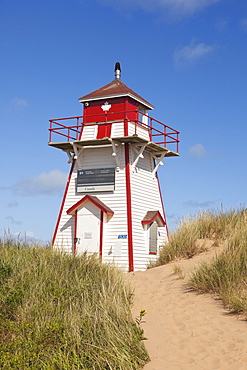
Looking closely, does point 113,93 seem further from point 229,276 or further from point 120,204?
point 229,276

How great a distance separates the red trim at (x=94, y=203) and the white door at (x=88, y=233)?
17.1 inches

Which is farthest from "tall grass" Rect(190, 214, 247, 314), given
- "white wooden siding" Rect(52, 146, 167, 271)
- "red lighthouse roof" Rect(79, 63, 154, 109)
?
"red lighthouse roof" Rect(79, 63, 154, 109)

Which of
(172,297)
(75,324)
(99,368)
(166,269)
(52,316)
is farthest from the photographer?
(166,269)

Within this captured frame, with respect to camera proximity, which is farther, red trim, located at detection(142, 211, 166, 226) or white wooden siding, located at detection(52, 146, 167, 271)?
red trim, located at detection(142, 211, 166, 226)

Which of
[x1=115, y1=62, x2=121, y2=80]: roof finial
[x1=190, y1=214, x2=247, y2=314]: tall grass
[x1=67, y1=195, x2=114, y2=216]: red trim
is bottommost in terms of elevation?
[x1=190, y1=214, x2=247, y2=314]: tall grass

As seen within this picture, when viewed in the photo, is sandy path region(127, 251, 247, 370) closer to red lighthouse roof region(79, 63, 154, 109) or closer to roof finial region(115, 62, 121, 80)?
red lighthouse roof region(79, 63, 154, 109)

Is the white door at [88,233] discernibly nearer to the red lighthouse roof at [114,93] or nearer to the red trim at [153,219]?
the red trim at [153,219]

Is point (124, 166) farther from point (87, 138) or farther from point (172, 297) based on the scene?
point (172, 297)

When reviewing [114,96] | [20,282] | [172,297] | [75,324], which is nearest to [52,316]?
[75,324]

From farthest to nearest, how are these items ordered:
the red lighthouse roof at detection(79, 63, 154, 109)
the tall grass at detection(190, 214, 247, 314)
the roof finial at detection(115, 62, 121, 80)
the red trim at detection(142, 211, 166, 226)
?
the roof finial at detection(115, 62, 121, 80), the red lighthouse roof at detection(79, 63, 154, 109), the red trim at detection(142, 211, 166, 226), the tall grass at detection(190, 214, 247, 314)

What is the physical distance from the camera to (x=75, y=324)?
888 centimetres

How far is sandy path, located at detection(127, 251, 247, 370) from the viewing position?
27.9ft

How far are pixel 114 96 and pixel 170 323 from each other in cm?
1345

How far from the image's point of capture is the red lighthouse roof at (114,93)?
22.0 metres
